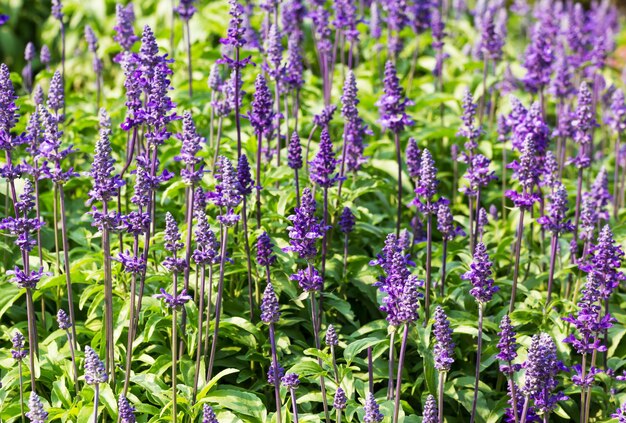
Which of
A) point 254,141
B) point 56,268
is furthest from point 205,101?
point 56,268

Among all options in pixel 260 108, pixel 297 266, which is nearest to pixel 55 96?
pixel 260 108

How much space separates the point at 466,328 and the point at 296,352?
3.93ft

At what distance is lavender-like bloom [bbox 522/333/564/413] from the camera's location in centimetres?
473

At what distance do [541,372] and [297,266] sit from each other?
95.1 inches

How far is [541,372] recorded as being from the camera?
4785 millimetres

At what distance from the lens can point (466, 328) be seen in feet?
19.5

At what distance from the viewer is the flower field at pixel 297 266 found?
5.12 metres

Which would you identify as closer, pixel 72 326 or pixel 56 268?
pixel 72 326

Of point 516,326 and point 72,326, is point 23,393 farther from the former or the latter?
point 516,326

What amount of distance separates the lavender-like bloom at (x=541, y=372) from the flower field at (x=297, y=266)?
0.01 m

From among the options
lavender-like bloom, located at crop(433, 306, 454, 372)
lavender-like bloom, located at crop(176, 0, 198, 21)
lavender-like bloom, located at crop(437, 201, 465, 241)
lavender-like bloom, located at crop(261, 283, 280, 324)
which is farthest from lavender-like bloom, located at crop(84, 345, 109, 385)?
lavender-like bloom, located at crop(176, 0, 198, 21)

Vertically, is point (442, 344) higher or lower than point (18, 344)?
higher

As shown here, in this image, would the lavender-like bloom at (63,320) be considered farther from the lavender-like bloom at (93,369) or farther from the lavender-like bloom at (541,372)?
the lavender-like bloom at (541,372)

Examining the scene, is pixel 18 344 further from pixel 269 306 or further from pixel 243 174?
pixel 243 174
